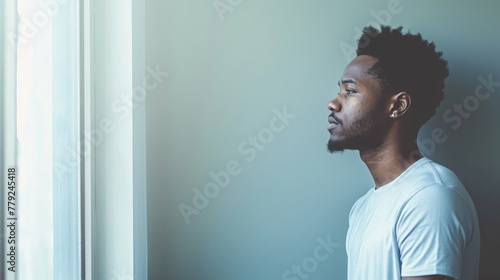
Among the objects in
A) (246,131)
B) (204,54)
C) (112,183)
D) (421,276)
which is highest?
(204,54)

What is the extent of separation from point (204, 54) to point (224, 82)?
0.10 m

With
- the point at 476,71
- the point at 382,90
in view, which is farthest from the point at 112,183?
the point at 476,71

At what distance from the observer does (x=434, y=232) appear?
102 centimetres

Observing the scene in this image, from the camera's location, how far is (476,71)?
1.43 m

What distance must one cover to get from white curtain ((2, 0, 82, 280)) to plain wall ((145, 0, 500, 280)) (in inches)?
12.9

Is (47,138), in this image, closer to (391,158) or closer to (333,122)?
(333,122)

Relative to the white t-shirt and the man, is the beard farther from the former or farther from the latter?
the white t-shirt

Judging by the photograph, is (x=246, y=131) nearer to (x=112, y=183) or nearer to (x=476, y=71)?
(x=112, y=183)

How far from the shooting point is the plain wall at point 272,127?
1417mm
